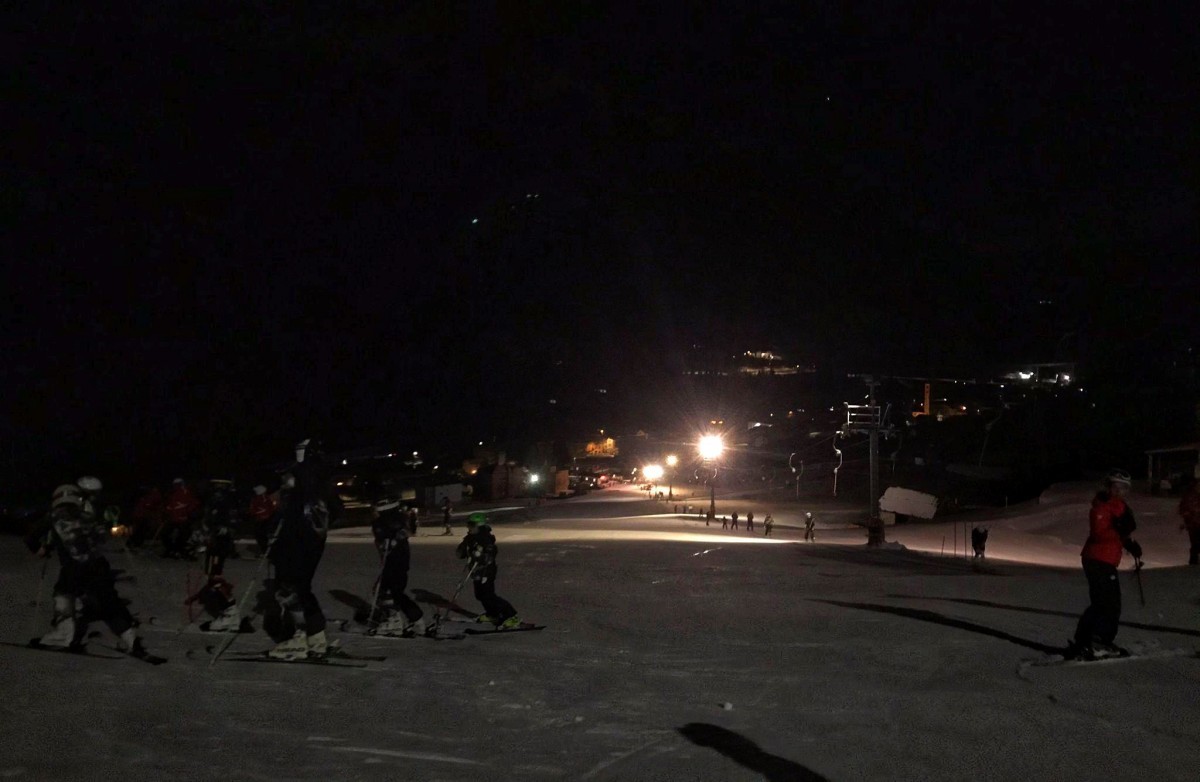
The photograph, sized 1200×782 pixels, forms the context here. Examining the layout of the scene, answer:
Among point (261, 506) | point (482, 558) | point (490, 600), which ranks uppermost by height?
point (261, 506)

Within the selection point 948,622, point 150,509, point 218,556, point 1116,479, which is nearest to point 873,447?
point 948,622

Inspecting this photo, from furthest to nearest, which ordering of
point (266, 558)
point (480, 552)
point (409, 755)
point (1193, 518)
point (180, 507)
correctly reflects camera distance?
point (1193, 518) < point (180, 507) < point (480, 552) < point (266, 558) < point (409, 755)

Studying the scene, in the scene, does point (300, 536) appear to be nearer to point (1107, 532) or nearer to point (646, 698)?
point (646, 698)

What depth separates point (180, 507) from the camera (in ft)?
54.6

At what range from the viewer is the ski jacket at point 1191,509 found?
1839cm

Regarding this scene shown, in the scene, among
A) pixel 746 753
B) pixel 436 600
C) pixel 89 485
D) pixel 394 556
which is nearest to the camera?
pixel 746 753

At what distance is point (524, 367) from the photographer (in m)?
137

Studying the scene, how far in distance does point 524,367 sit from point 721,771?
13178 centimetres

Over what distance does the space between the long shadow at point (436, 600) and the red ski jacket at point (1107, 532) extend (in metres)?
6.66

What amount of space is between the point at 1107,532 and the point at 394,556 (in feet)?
21.8

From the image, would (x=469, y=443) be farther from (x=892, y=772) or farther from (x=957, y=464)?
(x=892, y=772)

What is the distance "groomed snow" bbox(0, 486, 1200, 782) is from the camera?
6.23 meters

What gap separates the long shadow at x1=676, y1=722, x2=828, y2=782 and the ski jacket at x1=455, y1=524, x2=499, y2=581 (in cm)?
411

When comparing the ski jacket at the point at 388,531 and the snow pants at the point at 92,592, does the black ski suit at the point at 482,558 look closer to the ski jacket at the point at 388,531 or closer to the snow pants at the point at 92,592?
the ski jacket at the point at 388,531
